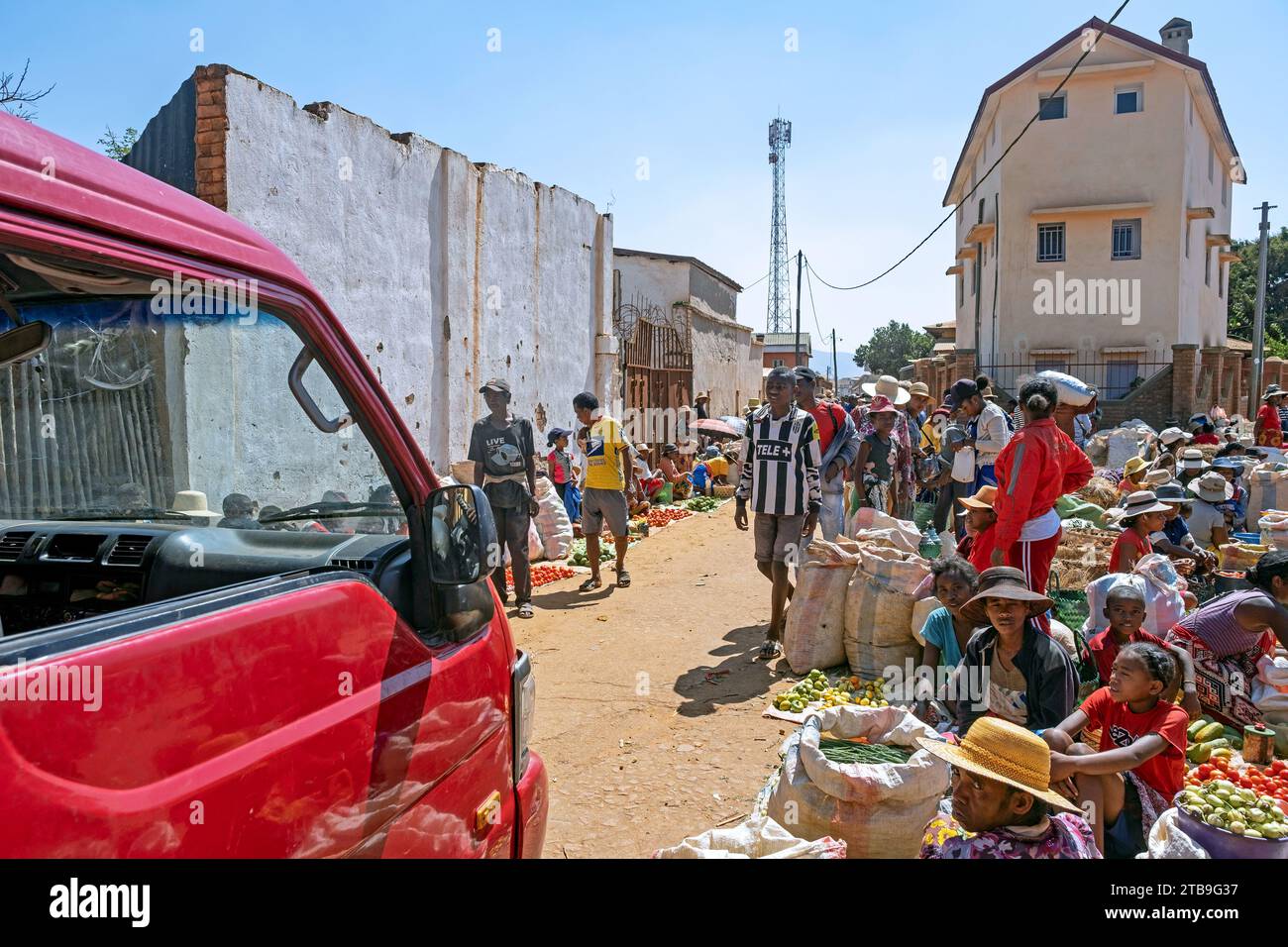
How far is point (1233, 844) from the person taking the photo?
9.66 ft

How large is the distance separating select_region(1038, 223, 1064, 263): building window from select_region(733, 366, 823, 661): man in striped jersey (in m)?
22.1

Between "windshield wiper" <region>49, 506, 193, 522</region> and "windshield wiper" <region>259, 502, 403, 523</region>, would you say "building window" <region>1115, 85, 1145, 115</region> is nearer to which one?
"windshield wiper" <region>259, 502, 403, 523</region>

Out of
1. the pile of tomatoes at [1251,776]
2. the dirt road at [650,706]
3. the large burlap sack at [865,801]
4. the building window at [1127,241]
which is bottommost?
the dirt road at [650,706]

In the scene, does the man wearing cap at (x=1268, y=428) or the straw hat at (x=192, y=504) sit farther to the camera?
the man wearing cap at (x=1268, y=428)

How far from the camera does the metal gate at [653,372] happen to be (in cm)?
1639

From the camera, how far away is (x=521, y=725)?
8.14 ft

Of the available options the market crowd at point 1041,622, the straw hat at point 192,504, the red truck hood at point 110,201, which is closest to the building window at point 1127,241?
the market crowd at point 1041,622

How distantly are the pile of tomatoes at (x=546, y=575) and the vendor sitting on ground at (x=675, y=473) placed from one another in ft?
17.5

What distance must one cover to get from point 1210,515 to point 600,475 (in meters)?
5.74

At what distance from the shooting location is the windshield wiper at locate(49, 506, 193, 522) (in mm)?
2324

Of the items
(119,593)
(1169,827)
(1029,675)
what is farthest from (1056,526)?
(119,593)

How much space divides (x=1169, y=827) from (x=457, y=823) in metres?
2.43

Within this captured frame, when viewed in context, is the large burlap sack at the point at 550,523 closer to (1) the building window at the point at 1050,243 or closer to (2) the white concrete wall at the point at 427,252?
(2) the white concrete wall at the point at 427,252
